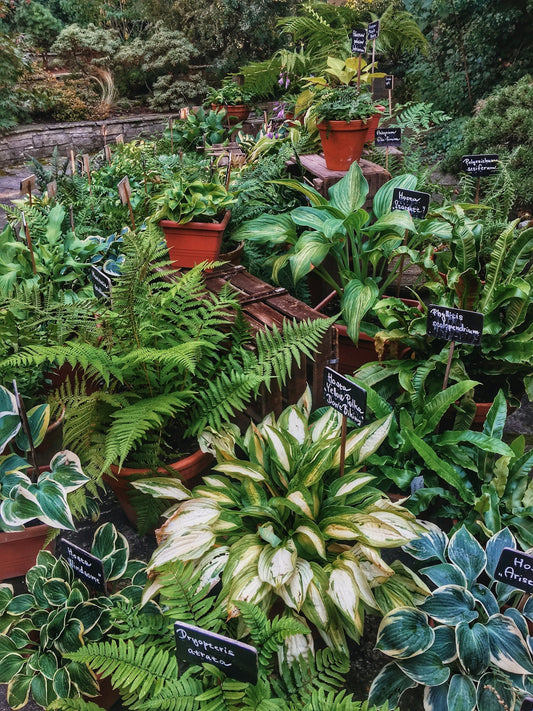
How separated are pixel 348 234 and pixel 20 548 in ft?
6.31

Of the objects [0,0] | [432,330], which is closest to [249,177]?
[432,330]

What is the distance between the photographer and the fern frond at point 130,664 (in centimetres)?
121

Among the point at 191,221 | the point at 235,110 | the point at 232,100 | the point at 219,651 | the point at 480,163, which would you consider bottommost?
the point at 219,651

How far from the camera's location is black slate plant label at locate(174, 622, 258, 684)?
112 centimetres

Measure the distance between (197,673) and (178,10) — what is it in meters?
10.3

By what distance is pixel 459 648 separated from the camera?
142cm

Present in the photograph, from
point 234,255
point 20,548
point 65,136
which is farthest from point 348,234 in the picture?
point 65,136

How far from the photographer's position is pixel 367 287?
2486 millimetres

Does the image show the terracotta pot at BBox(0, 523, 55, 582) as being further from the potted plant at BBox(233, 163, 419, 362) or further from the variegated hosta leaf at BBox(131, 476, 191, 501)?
the potted plant at BBox(233, 163, 419, 362)

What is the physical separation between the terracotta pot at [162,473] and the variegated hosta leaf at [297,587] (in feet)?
1.78

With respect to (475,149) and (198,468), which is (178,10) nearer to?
(475,149)

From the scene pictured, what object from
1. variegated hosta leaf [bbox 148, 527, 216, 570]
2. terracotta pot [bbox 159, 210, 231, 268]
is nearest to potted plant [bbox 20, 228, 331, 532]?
variegated hosta leaf [bbox 148, 527, 216, 570]

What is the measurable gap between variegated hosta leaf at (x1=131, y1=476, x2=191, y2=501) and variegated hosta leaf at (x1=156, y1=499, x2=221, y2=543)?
0.08m

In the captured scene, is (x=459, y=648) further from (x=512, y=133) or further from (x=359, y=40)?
(x=512, y=133)
